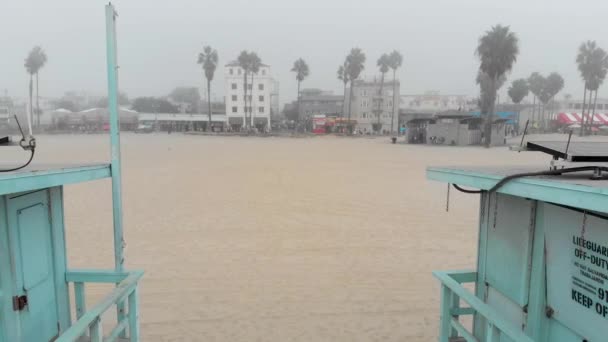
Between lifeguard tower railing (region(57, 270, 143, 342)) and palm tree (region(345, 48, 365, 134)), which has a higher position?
palm tree (region(345, 48, 365, 134))

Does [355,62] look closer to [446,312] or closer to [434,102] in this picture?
[434,102]

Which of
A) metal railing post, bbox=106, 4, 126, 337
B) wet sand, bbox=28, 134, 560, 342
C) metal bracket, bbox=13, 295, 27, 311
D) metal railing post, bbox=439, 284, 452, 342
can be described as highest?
metal railing post, bbox=106, 4, 126, 337

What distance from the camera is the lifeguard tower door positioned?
2809 mm

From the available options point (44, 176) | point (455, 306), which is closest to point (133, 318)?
point (44, 176)

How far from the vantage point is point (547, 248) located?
9.05ft

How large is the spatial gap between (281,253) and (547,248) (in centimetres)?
517

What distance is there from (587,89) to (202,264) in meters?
72.4

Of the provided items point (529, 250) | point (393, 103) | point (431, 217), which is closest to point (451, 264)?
point (431, 217)

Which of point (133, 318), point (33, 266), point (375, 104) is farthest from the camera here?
point (375, 104)

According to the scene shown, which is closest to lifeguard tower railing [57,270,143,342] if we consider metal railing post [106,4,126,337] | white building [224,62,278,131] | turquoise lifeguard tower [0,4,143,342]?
turquoise lifeguard tower [0,4,143,342]

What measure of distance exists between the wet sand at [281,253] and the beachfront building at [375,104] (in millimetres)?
67833

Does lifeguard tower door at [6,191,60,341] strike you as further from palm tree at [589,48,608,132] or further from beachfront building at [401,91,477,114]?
beachfront building at [401,91,477,114]

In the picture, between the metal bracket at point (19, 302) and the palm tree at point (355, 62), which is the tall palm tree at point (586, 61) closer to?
the palm tree at point (355, 62)

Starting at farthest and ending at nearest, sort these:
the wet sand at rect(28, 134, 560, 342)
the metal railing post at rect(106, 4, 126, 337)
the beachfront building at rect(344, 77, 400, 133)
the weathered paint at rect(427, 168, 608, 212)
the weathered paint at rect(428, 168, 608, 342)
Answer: the beachfront building at rect(344, 77, 400, 133), the wet sand at rect(28, 134, 560, 342), the metal railing post at rect(106, 4, 126, 337), the weathered paint at rect(428, 168, 608, 342), the weathered paint at rect(427, 168, 608, 212)
